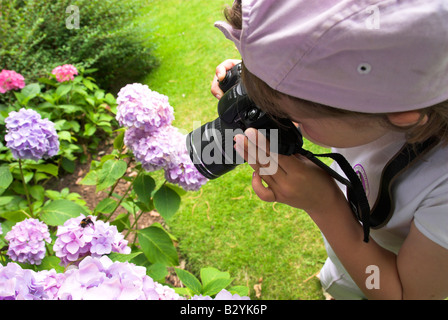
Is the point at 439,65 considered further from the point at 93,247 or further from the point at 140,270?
the point at 93,247

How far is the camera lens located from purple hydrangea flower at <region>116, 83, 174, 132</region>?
0.16 metres

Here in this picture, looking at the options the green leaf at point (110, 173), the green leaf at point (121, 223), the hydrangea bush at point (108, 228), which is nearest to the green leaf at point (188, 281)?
the hydrangea bush at point (108, 228)

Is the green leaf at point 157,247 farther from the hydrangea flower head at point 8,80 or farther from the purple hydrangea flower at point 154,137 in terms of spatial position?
the hydrangea flower head at point 8,80

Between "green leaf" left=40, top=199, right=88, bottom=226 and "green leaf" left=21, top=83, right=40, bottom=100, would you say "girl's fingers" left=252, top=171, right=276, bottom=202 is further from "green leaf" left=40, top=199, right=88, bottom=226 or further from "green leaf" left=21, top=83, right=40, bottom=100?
"green leaf" left=21, top=83, right=40, bottom=100

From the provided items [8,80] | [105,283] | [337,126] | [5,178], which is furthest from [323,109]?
[8,80]

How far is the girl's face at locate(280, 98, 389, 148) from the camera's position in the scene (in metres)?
0.68

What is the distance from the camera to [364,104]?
611 mm

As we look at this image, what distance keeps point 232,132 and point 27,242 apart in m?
0.68

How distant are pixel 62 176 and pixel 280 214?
139 cm

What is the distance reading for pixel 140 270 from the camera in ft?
1.98

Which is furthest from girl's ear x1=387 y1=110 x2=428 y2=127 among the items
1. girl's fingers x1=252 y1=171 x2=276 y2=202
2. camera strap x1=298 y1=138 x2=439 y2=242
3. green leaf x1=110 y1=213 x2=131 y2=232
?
green leaf x1=110 y1=213 x2=131 y2=232

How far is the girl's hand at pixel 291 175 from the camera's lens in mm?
850

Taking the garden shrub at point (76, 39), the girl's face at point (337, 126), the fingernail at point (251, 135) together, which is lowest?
the fingernail at point (251, 135)

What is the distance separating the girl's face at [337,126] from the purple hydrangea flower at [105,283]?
402 mm
